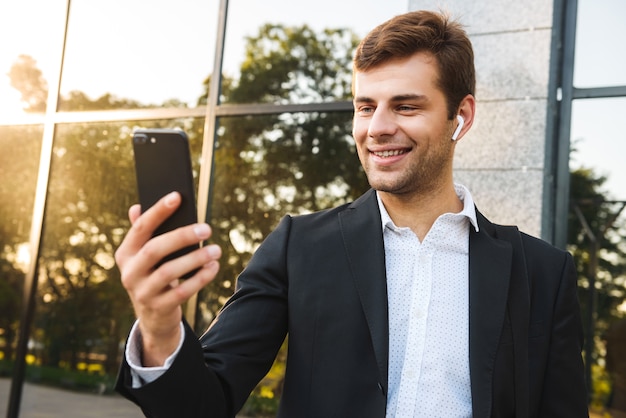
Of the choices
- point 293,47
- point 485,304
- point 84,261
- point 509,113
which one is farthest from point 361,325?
point 84,261

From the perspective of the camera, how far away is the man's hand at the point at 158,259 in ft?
3.83

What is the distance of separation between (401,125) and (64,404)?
394 cm

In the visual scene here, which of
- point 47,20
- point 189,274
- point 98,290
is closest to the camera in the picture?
point 189,274

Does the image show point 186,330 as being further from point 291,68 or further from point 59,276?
point 59,276

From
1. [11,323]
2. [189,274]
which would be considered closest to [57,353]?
[11,323]

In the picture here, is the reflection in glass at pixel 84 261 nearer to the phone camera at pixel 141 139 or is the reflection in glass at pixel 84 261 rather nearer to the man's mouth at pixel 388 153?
the man's mouth at pixel 388 153

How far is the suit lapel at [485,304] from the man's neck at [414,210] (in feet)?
0.47

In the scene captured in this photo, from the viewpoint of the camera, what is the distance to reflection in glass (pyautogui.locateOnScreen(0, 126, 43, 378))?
531cm

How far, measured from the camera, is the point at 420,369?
6.43 ft

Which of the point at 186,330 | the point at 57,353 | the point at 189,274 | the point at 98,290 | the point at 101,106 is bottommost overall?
the point at 57,353

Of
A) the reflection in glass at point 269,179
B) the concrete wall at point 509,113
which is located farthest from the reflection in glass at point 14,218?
the concrete wall at point 509,113

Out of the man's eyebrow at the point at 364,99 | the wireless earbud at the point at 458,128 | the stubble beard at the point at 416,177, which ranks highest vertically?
the man's eyebrow at the point at 364,99

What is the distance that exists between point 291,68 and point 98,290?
6.99 ft

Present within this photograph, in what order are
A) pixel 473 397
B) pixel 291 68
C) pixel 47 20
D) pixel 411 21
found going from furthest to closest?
pixel 47 20, pixel 291 68, pixel 411 21, pixel 473 397
